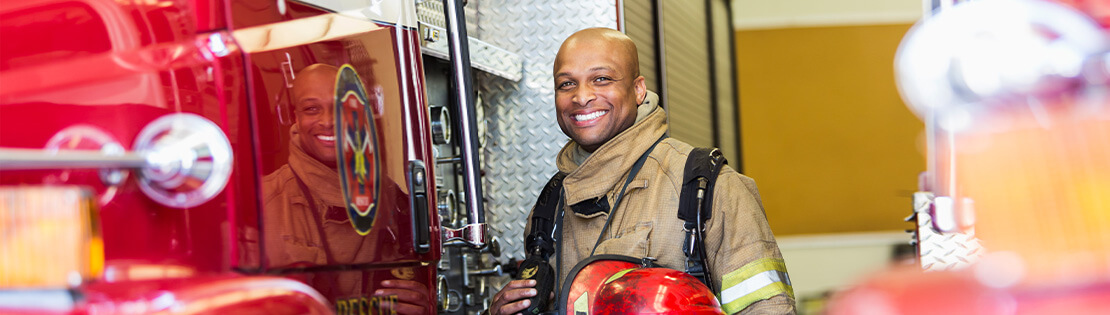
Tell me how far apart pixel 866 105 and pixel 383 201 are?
8296mm

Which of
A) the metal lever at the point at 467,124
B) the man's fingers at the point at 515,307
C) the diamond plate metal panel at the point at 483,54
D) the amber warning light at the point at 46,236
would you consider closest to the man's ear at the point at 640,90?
the diamond plate metal panel at the point at 483,54

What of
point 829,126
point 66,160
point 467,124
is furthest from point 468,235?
point 829,126

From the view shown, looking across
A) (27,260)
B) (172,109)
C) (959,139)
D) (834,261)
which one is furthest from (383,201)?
(834,261)

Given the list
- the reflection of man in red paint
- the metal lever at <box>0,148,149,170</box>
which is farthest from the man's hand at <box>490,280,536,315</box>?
the metal lever at <box>0,148,149,170</box>

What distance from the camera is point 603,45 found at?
3.06 m

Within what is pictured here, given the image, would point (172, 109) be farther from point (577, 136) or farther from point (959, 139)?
point (577, 136)

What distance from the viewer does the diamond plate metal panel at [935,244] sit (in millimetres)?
2887

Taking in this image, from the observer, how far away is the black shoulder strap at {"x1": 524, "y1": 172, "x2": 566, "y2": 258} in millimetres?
2957

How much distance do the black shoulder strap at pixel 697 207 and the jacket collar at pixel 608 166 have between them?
0.17 m

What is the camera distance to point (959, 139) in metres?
1.13

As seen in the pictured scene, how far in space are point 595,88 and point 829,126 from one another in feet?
23.4

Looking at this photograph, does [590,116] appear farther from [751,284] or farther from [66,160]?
[66,160]

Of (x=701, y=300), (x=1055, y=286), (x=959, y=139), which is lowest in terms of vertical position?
(x=701, y=300)

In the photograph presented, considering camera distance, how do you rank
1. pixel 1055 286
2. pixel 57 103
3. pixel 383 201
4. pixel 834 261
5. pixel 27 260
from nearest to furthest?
pixel 1055 286, pixel 27 260, pixel 57 103, pixel 383 201, pixel 834 261
